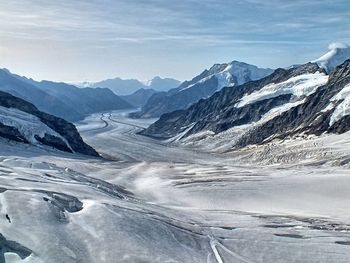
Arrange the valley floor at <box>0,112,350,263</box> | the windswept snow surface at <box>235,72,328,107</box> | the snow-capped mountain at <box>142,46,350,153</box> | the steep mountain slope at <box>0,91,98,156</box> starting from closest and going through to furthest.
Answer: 1. the valley floor at <box>0,112,350,263</box>
2. the steep mountain slope at <box>0,91,98,156</box>
3. the snow-capped mountain at <box>142,46,350,153</box>
4. the windswept snow surface at <box>235,72,328,107</box>

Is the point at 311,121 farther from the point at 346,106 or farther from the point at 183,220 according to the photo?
the point at 183,220

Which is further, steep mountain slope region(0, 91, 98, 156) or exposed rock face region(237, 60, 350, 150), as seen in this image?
exposed rock face region(237, 60, 350, 150)

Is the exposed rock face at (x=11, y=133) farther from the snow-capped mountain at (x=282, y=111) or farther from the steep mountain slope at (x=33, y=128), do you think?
the snow-capped mountain at (x=282, y=111)

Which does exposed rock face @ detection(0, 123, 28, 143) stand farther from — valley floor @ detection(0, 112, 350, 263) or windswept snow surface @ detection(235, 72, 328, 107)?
windswept snow surface @ detection(235, 72, 328, 107)

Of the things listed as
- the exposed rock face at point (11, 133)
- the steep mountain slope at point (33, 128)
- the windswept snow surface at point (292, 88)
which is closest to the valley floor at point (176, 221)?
the exposed rock face at point (11, 133)

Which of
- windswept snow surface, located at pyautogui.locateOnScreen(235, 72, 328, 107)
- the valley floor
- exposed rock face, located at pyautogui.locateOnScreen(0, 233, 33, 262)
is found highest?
windswept snow surface, located at pyautogui.locateOnScreen(235, 72, 328, 107)

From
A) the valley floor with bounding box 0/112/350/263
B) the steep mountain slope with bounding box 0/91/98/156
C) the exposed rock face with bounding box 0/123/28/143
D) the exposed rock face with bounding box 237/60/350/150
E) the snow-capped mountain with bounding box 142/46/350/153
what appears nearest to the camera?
the valley floor with bounding box 0/112/350/263

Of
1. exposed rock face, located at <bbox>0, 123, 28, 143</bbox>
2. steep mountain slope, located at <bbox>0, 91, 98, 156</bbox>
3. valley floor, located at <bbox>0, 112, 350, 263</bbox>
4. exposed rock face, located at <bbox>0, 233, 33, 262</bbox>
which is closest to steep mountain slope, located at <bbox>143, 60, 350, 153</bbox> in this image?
steep mountain slope, located at <bbox>0, 91, 98, 156</bbox>
